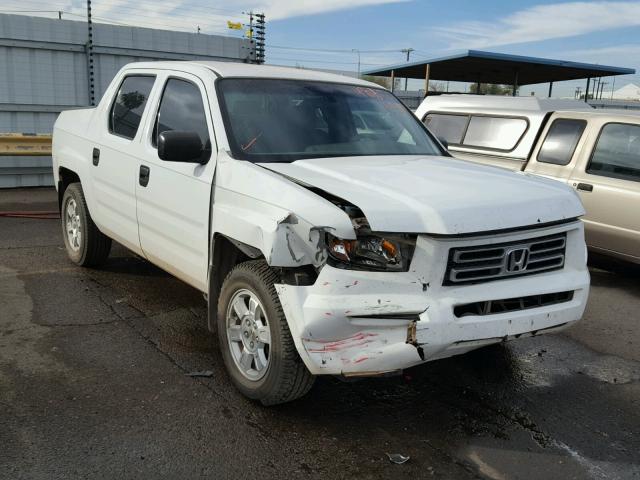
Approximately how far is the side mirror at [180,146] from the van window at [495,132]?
4590 millimetres

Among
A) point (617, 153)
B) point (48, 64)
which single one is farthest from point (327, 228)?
point (48, 64)

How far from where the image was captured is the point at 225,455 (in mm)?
3053

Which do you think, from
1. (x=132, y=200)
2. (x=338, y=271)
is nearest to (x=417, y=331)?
(x=338, y=271)

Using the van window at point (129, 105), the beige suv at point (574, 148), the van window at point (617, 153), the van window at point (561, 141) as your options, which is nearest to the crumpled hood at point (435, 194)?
the van window at point (129, 105)

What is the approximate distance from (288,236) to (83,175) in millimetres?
3268

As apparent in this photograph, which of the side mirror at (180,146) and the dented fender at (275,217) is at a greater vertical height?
the side mirror at (180,146)

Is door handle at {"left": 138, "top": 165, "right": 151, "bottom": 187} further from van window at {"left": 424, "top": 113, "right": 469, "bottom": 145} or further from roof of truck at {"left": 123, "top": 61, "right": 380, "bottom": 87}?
van window at {"left": 424, "top": 113, "right": 469, "bottom": 145}

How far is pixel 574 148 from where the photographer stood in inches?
263

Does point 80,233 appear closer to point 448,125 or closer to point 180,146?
point 180,146

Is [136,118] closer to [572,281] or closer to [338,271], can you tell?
[338,271]

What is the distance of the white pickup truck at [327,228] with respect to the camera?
2.97m

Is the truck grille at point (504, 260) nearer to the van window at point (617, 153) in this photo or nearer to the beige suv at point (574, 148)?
the beige suv at point (574, 148)

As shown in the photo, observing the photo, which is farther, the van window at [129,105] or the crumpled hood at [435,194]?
the van window at [129,105]

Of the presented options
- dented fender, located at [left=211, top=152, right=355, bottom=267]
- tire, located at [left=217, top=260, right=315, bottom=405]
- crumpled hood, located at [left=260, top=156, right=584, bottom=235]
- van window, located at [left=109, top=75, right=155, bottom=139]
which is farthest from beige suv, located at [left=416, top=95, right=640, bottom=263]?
tire, located at [left=217, top=260, right=315, bottom=405]
